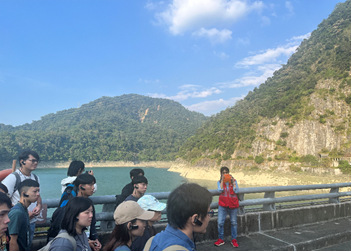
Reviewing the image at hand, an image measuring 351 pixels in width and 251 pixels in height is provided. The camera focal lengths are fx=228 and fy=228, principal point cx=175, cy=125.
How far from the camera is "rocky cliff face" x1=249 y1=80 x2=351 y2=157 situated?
4652 centimetres

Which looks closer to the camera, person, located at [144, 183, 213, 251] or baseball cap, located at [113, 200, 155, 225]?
person, located at [144, 183, 213, 251]

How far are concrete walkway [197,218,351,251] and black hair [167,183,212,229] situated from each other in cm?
266

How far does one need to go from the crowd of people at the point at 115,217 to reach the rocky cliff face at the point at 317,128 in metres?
52.5

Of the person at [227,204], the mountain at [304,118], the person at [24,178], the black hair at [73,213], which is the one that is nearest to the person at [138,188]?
the black hair at [73,213]

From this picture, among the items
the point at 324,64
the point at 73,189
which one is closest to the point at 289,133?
the point at 324,64

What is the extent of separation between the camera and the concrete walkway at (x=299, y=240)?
3.92 meters

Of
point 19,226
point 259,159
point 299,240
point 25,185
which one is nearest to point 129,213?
point 19,226

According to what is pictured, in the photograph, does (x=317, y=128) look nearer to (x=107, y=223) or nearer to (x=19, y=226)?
(x=107, y=223)

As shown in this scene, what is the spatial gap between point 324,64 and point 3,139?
119 m

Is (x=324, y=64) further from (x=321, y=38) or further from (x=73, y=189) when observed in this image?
(x=73, y=189)

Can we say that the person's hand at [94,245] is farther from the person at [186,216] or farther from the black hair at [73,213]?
the person at [186,216]

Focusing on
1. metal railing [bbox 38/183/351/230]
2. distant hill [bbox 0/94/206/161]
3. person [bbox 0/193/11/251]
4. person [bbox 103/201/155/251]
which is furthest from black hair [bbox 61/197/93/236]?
distant hill [bbox 0/94/206/161]

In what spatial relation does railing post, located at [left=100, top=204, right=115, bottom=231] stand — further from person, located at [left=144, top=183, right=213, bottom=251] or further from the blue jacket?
the blue jacket

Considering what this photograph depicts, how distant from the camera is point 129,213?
211cm
